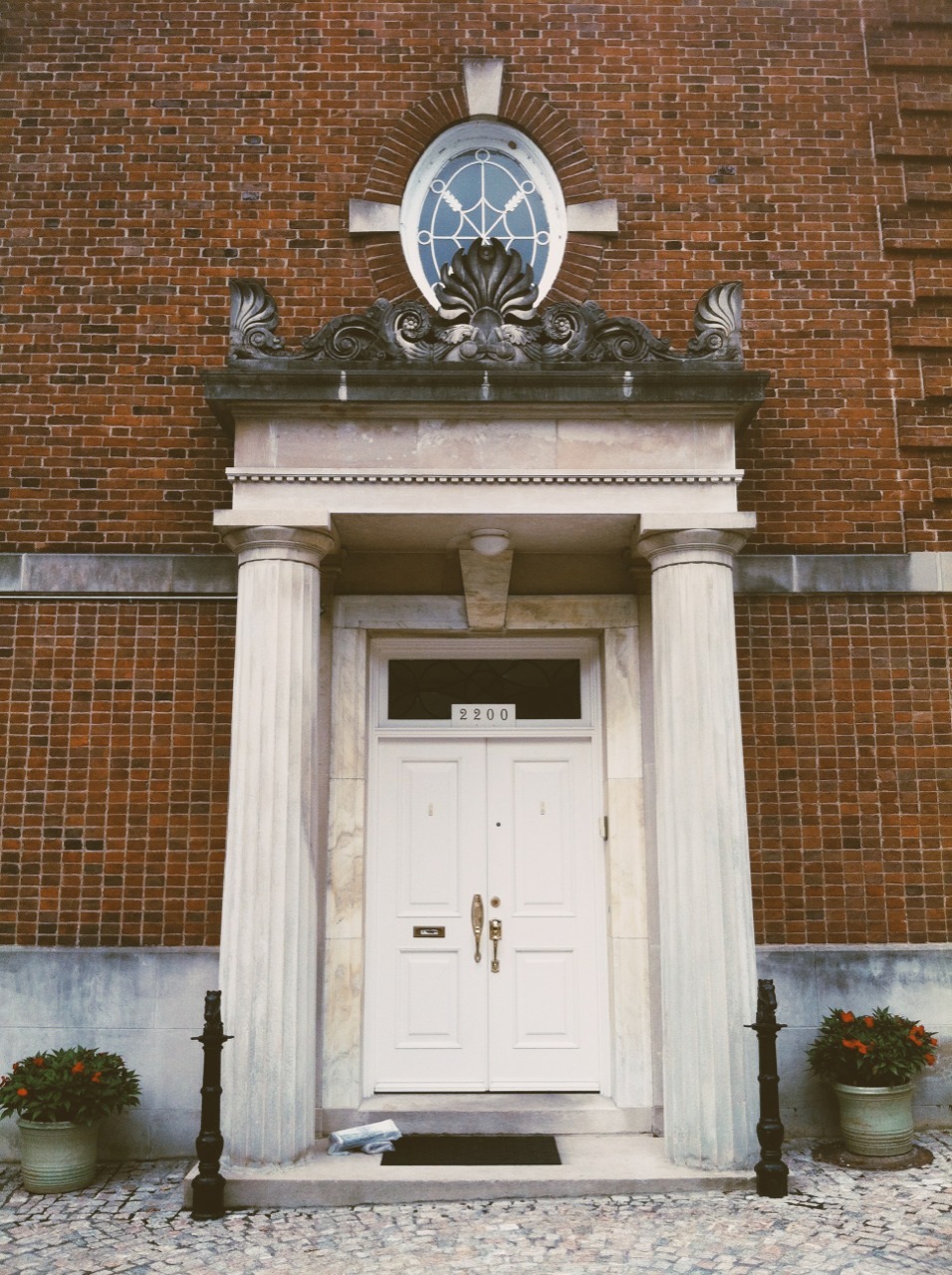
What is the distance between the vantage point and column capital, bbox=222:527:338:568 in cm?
639

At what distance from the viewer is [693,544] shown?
6480 mm

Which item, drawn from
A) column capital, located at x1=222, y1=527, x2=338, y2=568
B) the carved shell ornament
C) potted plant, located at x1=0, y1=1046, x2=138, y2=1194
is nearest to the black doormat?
potted plant, located at x1=0, y1=1046, x2=138, y2=1194

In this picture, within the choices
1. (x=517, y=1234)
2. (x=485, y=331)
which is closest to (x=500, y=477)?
(x=485, y=331)

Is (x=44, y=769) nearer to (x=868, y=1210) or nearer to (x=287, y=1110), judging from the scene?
(x=287, y=1110)

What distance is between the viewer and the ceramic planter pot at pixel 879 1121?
21.1ft

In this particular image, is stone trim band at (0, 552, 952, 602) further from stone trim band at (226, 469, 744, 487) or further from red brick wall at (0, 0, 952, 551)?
stone trim band at (226, 469, 744, 487)

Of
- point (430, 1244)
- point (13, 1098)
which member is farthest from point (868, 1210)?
point (13, 1098)

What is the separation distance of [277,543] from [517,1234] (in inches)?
160

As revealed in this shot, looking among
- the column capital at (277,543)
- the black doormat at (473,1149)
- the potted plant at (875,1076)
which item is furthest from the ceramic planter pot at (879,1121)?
the column capital at (277,543)

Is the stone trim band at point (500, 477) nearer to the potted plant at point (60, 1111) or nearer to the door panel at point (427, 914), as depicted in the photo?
the door panel at point (427, 914)

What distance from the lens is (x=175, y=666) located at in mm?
7375

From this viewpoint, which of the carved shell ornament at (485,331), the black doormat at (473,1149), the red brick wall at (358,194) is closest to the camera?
the black doormat at (473,1149)

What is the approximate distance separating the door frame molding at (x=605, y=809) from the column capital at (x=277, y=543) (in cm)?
119

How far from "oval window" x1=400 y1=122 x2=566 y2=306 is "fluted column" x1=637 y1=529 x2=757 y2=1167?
9.89ft
